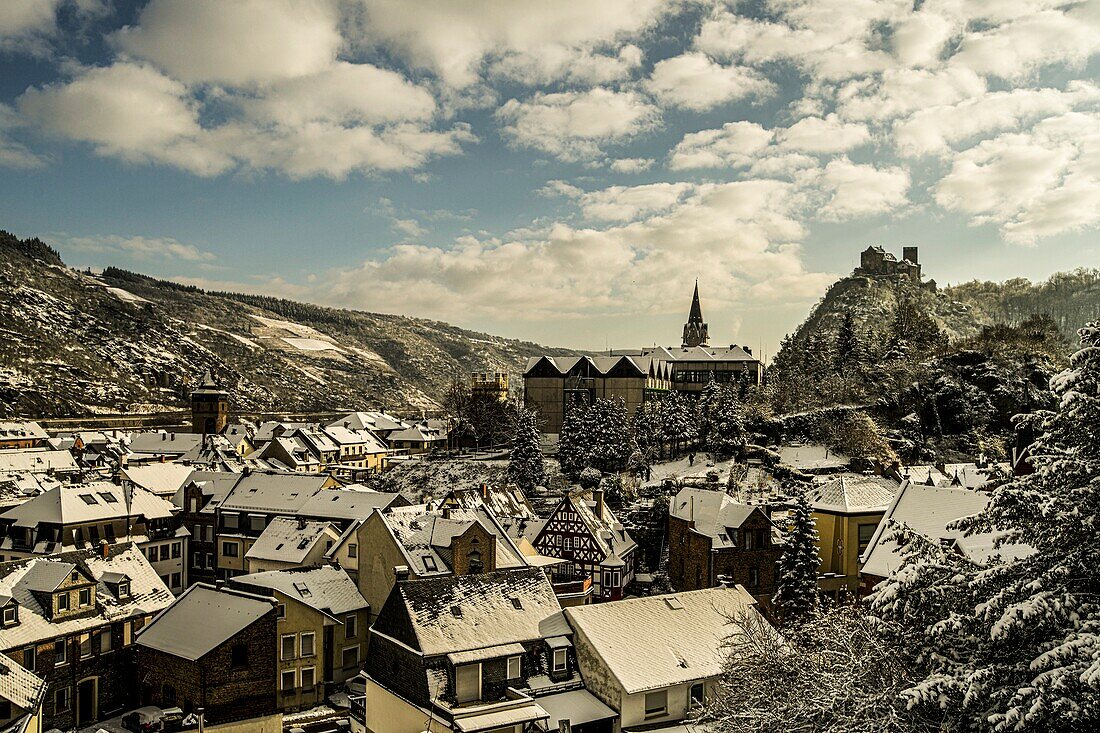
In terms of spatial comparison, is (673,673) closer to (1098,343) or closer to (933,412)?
(1098,343)

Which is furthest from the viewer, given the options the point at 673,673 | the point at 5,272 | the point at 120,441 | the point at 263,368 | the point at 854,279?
the point at 263,368

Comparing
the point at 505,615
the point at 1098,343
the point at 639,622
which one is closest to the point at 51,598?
the point at 505,615

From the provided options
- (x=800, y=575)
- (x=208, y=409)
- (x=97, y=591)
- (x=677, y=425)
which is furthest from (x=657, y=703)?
(x=208, y=409)

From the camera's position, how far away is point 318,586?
3412cm

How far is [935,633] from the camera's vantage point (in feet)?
37.1

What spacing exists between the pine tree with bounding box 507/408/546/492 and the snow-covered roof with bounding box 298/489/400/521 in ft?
69.2

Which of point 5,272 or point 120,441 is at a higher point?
point 5,272

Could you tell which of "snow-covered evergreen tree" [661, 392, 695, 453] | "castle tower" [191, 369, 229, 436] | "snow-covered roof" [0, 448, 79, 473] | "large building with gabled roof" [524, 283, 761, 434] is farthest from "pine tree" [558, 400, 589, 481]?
"snow-covered roof" [0, 448, 79, 473]

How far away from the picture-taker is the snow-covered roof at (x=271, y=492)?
164 ft

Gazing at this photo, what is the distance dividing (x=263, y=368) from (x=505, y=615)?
186372 mm

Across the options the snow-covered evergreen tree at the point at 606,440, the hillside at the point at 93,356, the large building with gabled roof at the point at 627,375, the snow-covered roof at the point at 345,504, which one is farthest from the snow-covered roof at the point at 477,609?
the hillside at the point at 93,356

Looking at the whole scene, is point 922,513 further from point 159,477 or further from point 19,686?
point 159,477

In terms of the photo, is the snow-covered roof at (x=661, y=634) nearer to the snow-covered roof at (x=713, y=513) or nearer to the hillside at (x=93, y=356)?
the snow-covered roof at (x=713, y=513)

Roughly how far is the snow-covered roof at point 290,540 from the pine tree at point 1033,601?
114 feet
